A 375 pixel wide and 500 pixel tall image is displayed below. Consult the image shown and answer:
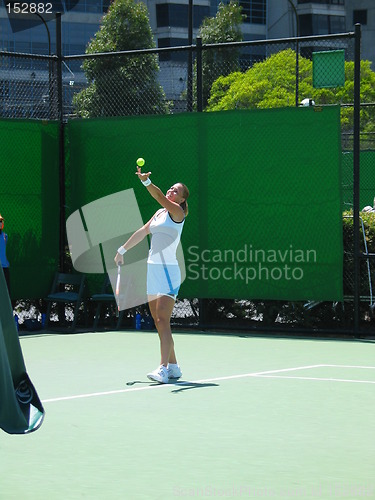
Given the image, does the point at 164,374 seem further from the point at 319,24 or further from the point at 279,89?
the point at 319,24

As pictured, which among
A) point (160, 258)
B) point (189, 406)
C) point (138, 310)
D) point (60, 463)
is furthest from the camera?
point (138, 310)

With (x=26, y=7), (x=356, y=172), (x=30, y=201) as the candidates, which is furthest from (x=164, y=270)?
(x=26, y=7)

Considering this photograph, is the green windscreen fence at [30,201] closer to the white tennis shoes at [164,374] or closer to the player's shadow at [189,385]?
the white tennis shoes at [164,374]

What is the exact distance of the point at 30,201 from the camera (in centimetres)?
1418

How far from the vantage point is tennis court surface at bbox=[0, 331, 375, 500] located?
558 centimetres

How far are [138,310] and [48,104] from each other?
3.29m

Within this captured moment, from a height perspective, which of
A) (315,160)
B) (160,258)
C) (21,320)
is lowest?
(21,320)

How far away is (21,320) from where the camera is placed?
14.4 meters

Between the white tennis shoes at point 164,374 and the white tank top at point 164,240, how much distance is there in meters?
→ 0.95

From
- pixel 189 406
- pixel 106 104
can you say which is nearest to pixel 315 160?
pixel 189 406

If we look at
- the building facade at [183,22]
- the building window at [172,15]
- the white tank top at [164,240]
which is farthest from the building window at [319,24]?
the white tank top at [164,240]

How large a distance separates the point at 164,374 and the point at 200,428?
1.99m

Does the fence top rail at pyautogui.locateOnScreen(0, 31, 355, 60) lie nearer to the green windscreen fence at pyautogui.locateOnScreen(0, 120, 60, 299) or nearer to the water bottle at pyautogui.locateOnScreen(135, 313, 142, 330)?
the green windscreen fence at pyautogui.locateOnScreen(0, 120, 60, 299)

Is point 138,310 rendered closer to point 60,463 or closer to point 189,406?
point 189,406
